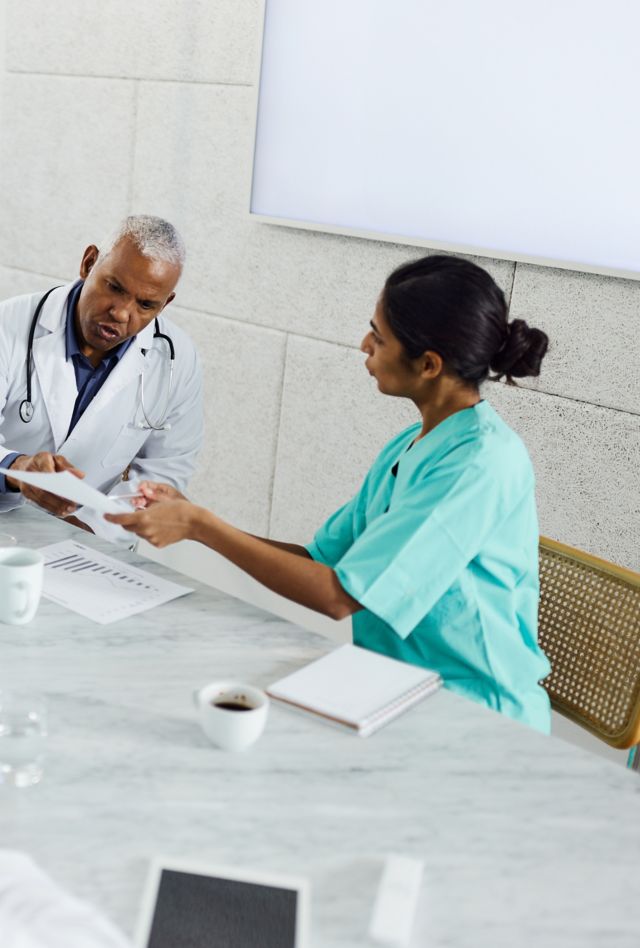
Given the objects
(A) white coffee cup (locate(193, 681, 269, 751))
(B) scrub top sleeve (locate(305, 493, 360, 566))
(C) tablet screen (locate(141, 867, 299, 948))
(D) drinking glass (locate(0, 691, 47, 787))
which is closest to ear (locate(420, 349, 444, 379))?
(B) scrub top sleeve (locate(305, 493, 360, 566))

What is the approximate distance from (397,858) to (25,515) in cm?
114

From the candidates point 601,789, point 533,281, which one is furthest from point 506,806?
point 533,281

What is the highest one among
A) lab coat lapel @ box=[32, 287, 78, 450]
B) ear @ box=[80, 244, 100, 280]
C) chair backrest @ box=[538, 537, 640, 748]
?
ear @ box=[80, 244, 100, 280]

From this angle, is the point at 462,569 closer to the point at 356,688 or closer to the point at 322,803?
the point at 356,688

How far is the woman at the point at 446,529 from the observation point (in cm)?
149

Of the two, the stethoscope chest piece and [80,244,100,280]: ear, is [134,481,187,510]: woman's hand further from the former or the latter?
[80,244,100,280]: ear

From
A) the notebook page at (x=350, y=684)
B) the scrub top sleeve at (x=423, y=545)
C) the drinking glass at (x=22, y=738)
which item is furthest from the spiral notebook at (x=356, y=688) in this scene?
the drinking glass at (x=22, y=738)

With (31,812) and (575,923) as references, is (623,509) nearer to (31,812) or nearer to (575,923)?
(575,923)

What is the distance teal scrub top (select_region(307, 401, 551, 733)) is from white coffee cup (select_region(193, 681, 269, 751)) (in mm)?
333

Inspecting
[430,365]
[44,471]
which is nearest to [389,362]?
[430,365]

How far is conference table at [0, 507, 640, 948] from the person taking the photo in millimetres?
934

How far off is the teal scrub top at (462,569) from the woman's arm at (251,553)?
1.4 inches

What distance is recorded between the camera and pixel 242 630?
1473 mm

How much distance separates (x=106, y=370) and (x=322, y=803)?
4.59ft
